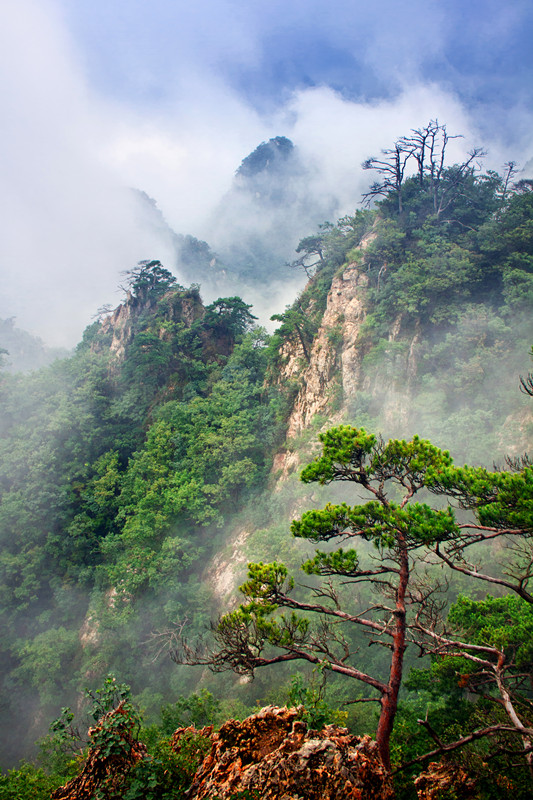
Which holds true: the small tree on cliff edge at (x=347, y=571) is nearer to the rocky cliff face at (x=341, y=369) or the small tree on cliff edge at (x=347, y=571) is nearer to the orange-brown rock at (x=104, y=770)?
the orange-brown rock at (x=104, y=770)

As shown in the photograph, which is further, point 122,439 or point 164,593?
point 122,439

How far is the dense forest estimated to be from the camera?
41.8 feet

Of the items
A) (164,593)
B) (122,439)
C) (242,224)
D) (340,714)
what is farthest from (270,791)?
(242,224)

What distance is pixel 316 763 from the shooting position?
3920mm

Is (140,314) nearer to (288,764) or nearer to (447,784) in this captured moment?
(288,764)

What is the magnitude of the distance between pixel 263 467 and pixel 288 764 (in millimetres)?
17993

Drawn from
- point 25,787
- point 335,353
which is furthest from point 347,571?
point 335,353

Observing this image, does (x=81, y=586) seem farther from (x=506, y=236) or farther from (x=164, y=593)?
(x=506, y=236)

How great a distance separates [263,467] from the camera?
21.9 meters

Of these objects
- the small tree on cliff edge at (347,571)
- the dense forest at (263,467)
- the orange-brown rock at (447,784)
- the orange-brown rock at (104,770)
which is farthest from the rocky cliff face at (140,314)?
the orange-brown rock at (447,784)

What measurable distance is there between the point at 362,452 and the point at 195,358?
23654 mm

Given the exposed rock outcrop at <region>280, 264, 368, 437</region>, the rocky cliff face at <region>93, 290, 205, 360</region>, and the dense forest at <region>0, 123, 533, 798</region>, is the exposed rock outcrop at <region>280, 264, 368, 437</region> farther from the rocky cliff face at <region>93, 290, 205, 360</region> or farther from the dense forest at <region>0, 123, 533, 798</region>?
the rocky cliff face at <region>93, 290, 205, 360</region>

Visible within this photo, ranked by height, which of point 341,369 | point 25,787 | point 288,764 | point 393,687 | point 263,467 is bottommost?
point 25,787

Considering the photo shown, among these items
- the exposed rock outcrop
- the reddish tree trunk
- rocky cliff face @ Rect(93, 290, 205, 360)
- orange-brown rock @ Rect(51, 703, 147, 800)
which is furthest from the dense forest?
orange-brown rock @ Rect(51, 703, 147, 800)
